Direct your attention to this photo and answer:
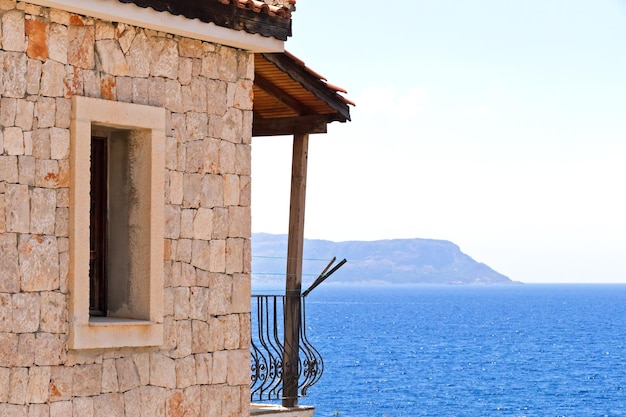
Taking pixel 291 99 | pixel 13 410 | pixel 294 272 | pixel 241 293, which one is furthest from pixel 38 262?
pixel 291 99

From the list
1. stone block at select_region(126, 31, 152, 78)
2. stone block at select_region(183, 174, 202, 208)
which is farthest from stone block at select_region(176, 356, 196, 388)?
stone block at select_region(126, 31, 152, 78)

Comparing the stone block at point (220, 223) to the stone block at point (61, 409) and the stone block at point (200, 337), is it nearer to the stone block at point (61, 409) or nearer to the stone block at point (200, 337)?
the stone block at point (200, 337)

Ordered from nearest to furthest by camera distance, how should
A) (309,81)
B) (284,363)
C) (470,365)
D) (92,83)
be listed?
(92,83), (309,81), (284,363), (470,365)

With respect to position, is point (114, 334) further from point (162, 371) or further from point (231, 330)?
point (231, 330)

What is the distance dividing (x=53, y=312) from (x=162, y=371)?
46.5 inches

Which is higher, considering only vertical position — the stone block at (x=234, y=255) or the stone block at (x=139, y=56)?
the stone block at (x=139, y=56)

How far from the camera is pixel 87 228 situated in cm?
835

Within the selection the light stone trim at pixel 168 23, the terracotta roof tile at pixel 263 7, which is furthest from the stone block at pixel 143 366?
the terracotta roof tile at pixel 263 7

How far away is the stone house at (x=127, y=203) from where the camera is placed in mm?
8055

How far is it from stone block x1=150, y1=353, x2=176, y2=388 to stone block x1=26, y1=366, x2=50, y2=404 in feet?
3.29

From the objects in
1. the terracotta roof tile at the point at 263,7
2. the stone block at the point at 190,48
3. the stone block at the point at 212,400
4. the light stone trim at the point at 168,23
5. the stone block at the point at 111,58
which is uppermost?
the terracotta roof tile at the point at 263,7

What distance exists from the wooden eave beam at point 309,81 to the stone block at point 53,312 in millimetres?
3187

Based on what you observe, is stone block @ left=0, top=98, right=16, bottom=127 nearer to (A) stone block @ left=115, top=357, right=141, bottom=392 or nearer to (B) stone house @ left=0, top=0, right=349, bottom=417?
(B) stone house @ left=0, top=0, right=349, bottom=417

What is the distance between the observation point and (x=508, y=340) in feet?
296
